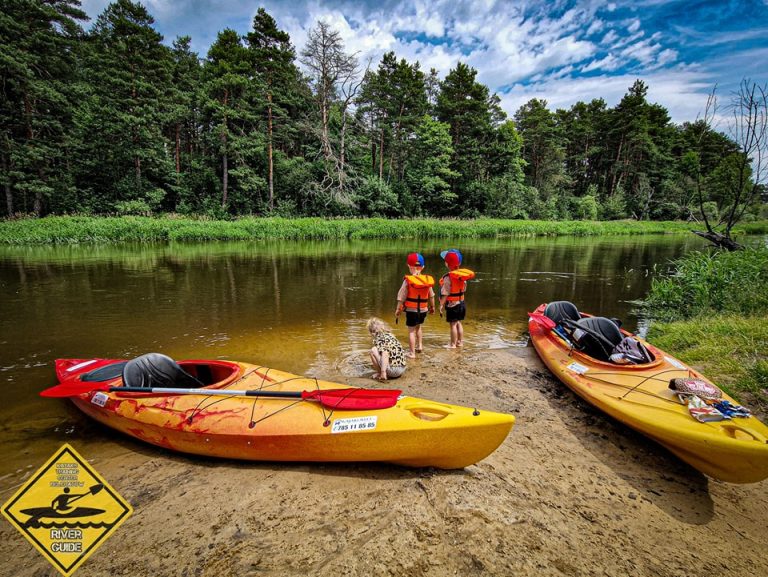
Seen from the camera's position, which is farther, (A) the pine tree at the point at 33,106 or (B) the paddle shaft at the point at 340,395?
(A) the pine tree at the point at 33,106

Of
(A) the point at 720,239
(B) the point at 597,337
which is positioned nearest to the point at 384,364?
(B) the point at 597,337

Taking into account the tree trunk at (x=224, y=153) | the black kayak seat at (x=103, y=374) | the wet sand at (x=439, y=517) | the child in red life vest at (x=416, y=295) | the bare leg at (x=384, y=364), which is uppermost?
the tree trunk at (x=224, y=153)

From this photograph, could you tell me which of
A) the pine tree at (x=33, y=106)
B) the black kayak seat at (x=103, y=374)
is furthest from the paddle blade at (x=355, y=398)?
the pine tree at (x=33, y=106)

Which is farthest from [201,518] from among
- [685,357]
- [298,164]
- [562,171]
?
[562,171]

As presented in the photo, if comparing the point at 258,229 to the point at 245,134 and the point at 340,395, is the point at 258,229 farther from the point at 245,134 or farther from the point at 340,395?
the point at 340,395

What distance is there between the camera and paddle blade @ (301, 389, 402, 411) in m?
2.89

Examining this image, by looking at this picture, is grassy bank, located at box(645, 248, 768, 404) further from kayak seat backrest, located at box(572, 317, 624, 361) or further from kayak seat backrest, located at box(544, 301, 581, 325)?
kayak seat backrest, located at box(544, 301, 581, 325)

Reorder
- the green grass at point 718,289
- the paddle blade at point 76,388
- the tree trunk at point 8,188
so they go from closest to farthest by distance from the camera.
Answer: the paddle blade at point 76,388 → the green grass at point 718,289 → the tree trunk at point 8,188

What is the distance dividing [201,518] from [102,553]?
1.82ft

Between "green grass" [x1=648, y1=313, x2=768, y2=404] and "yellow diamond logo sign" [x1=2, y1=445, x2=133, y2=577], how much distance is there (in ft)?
18.0

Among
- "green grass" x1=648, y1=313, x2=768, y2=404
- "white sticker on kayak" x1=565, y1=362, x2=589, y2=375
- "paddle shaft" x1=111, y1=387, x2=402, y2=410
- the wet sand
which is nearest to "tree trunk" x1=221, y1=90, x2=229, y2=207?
"paddle shaft" x1=111, y1=387, x2=402, y2=410

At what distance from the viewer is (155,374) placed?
3.77m

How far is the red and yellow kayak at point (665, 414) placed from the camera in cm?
250

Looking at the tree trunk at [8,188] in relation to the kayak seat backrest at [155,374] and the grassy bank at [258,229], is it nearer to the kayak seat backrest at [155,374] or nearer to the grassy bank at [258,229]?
the grassy bank at [258,229]
